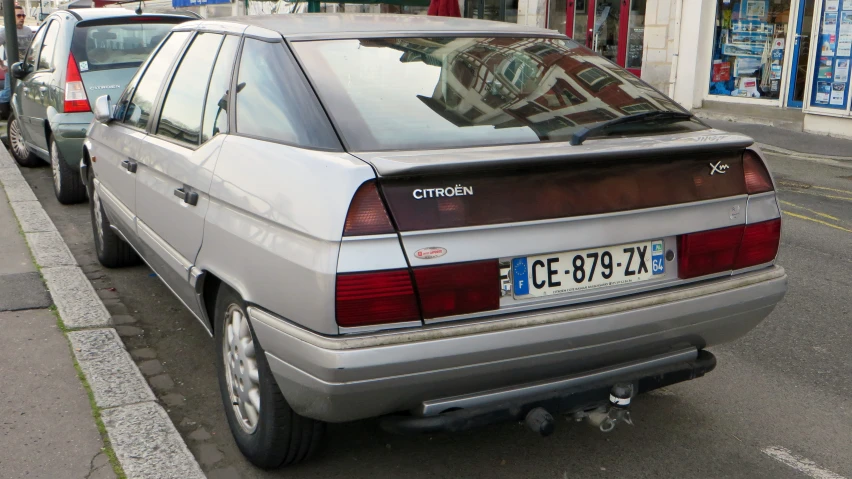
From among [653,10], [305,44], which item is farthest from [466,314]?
[653,10]

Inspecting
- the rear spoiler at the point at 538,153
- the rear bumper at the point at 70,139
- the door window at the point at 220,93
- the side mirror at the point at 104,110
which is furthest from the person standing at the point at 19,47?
the rear spoiler at the point at 538,153

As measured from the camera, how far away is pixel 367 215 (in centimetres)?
262

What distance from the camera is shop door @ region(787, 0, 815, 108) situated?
45.3 ft

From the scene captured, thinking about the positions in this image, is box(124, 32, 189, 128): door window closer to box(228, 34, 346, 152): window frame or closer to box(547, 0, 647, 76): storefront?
box(228, 34, 346, 152): window frame

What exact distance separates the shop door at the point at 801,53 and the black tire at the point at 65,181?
10.9m

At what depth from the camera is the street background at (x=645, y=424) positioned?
336cm

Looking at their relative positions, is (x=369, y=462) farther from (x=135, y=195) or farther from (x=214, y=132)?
(x=135, y=195)

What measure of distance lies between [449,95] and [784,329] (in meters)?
2.73

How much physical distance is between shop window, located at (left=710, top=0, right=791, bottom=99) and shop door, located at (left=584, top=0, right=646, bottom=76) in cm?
168

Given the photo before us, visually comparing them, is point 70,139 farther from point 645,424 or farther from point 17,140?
point 645,424

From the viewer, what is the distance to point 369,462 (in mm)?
3410

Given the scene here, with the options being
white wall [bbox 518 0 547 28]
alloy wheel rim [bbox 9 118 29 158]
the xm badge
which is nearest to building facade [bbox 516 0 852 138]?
white wall [bbox 518 0 547 28]

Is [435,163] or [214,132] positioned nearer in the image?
[435,163]

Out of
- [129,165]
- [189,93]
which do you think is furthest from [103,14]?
[189,93]
